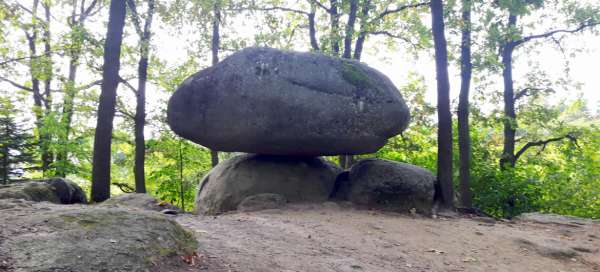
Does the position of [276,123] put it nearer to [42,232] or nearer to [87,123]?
[42,232]

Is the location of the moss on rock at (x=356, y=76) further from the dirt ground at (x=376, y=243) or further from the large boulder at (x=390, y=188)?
the dirt ground at (x=376, y=243)

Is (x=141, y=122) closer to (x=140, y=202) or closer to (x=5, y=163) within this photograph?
(x=5, y=163)

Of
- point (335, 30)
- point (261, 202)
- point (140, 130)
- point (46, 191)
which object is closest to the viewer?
point (46, 191)

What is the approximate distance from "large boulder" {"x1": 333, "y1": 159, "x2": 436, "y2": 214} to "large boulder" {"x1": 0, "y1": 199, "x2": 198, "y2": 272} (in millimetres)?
5892

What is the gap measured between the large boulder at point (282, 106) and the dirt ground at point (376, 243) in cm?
166

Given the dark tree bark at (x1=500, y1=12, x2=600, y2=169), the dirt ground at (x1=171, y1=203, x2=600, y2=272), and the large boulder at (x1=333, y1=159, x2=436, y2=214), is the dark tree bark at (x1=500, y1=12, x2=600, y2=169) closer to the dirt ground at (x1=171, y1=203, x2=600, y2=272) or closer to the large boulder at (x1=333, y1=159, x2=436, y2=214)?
the dirt ground at (x1=171, y1=203, x2=600, y2=272)

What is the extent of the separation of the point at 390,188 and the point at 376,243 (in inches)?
140

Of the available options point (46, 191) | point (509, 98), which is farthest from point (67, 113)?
point (509, 98)

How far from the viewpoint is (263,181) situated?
1008 centimetres

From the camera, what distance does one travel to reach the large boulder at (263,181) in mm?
9930

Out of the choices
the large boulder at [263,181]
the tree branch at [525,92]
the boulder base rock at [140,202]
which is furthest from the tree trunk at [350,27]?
the boulder base rock at [140,202]

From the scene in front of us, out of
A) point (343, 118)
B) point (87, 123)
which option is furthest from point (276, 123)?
point (87, 123)

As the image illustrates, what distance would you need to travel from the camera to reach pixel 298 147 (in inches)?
396

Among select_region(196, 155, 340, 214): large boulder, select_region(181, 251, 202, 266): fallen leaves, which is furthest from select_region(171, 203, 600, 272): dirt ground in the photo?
select_region(196, 155, 340, 214): large boulder
